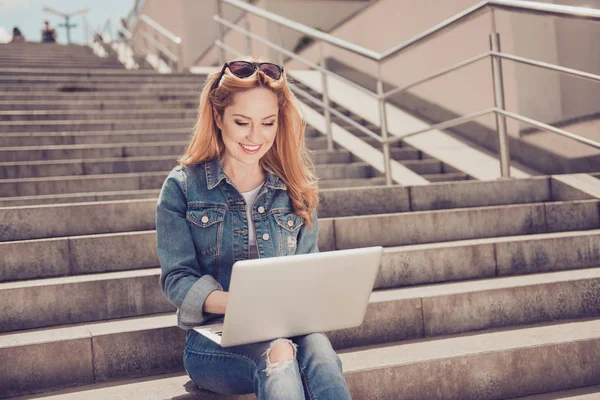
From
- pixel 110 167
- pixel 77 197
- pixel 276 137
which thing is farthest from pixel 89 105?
pixel 276 137

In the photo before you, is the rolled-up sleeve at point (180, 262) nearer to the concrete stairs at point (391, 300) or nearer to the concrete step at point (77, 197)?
the concrete stairs at point (391, 300)

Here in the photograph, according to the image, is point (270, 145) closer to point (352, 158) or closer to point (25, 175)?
point (25, 175)

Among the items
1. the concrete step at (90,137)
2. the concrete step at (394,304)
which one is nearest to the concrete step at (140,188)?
the concrete step at (90,137)

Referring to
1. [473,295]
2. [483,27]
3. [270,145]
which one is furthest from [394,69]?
[270,145]

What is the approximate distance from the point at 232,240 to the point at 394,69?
574 cm

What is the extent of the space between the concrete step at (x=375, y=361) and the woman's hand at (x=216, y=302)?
39 cm

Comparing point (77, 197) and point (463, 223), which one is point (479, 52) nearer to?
point (463, 223)

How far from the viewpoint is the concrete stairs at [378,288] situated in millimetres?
2230

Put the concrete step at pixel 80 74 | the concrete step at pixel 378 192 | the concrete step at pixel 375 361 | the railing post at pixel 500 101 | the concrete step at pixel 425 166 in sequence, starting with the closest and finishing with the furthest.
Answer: the concrete step at pixel 375 361 < the concrete step at pixel 378 192 < the railing post at pixel 500 101 < the concrete step at pixel 425 166 < the concrete step at pixel 80 74

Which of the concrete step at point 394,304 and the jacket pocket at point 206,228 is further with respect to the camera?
the concrete step at point 394,304

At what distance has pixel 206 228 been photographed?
77.8 inches

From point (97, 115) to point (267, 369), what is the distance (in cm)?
426

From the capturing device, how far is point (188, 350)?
1.89 metres

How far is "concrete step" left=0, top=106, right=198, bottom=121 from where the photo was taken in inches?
203
